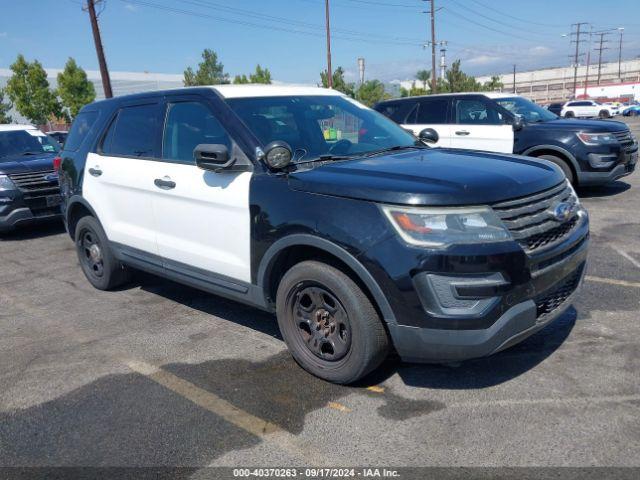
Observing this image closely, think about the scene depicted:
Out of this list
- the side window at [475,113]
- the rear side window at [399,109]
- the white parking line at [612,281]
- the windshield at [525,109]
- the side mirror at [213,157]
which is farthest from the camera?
the rear side window at [399,109]

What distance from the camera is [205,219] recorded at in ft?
13.5

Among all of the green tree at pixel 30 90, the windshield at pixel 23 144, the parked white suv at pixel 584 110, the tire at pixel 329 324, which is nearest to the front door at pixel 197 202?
the tire at pixel 329 324

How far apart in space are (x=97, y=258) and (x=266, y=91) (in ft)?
8.68

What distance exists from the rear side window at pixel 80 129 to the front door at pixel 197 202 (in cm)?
153

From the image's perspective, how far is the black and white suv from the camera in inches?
116

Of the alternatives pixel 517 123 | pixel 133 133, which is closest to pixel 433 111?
pixel 517 123

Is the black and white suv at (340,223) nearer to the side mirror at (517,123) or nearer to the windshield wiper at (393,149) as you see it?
the windshield wiper at (393,149)

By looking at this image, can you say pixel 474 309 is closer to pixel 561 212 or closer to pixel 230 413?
pixel 561 212

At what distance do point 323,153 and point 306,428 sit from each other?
1891 millimetres

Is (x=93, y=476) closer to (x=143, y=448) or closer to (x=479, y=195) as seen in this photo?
(x=143, y=448)

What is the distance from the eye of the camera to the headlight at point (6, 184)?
8.36m

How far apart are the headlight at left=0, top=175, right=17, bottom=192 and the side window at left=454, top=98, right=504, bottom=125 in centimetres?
745

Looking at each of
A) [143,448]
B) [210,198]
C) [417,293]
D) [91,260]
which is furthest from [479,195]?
[91,260]

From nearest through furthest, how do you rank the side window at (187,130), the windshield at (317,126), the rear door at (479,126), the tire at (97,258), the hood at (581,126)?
the windshield at (317,126) → the side window at (187,130) → the tire at (97,258) → the hood at (581,126) → the rear door at (479,126)
